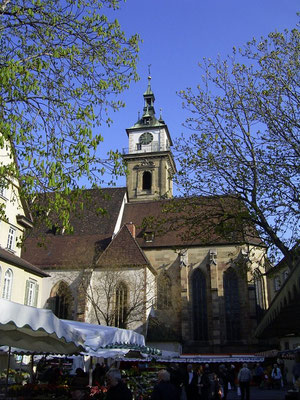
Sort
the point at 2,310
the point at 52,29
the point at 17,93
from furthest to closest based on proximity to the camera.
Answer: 1. the point at 52,29
2. the point at 17,93
3. the point at 2,310

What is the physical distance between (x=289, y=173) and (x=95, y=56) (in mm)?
7003

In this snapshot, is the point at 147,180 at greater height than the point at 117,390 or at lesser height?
greater

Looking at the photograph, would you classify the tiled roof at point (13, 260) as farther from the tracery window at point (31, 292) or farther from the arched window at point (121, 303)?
the arched window at point (121, 303)

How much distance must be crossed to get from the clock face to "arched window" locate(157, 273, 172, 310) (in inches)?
891

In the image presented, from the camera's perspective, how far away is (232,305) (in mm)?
34750

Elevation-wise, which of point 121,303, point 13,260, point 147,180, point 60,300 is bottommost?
point 121,303

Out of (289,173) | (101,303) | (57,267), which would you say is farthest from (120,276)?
(289,173)

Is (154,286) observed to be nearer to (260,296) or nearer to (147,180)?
(260,296)

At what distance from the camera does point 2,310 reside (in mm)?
6680

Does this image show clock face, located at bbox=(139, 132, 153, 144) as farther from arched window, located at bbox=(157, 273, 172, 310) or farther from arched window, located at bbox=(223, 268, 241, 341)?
arched window, located at bbox=(223, 268, 241, 341)

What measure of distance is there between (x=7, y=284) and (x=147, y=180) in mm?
29044

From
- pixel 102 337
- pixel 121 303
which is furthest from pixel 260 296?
pixel 102 337

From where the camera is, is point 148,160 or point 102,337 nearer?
point 102,337

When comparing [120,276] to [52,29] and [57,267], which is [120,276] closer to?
[57,267]
